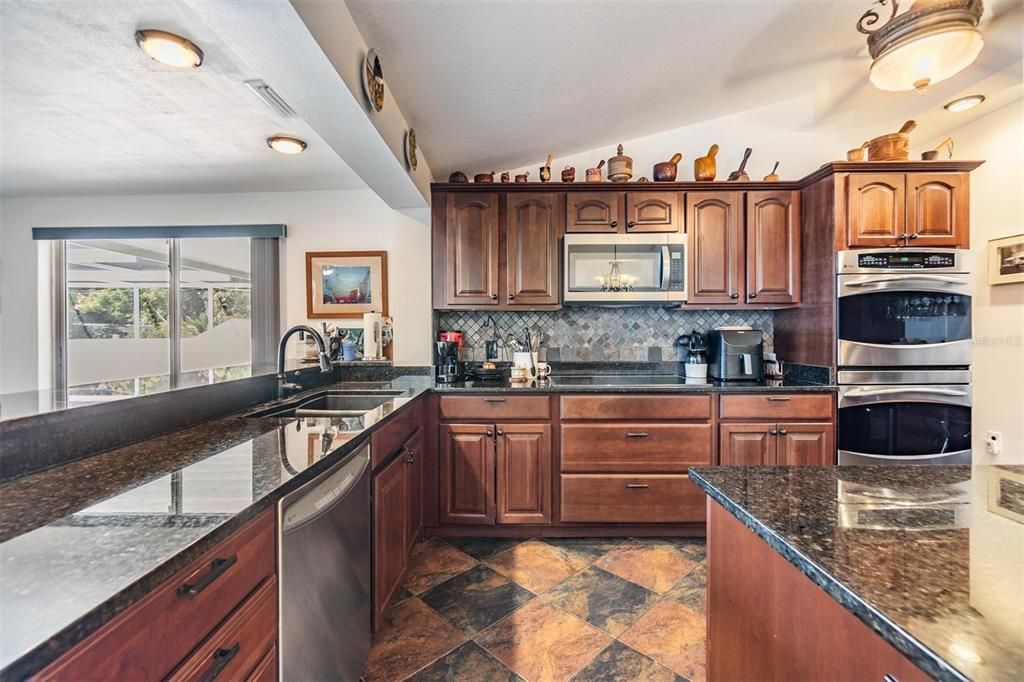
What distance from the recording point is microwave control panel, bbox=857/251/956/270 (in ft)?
7.97

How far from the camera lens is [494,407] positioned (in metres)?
2.52

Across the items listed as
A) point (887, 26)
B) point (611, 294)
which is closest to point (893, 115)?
point (887, 26)

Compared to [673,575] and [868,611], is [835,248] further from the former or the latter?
[868,611]

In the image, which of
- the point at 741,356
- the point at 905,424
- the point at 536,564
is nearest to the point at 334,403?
the point at 536,564

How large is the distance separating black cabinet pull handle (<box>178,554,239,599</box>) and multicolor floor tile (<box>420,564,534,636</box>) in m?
1.26

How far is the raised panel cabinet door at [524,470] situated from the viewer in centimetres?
251

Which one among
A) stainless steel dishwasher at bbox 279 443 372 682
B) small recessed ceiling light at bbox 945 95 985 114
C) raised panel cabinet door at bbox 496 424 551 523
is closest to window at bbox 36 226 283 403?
raised panel cabinet door at bbox 496 424 551 523

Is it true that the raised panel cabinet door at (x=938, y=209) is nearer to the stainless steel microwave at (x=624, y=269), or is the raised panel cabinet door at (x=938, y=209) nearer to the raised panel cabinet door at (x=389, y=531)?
the stainless steel microwave at (x=624, y=269)

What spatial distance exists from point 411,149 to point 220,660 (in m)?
2.23

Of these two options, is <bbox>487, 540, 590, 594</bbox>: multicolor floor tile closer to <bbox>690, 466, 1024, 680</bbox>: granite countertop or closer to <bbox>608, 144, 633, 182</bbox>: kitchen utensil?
<bbox>690, 466, 1024, 680</bbox>: granite countertop

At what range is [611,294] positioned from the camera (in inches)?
108

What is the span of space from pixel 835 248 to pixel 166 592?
3.18 meters

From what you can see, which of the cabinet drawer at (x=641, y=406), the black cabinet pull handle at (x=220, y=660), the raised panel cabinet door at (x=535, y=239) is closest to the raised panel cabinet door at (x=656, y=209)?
the raised panel cabinet door at (x=535, y=239)

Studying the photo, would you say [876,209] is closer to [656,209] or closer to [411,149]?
[656,209]
